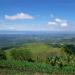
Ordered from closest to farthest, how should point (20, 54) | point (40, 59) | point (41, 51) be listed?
point (40, 59) < point (20, 54) < point (41, 51)

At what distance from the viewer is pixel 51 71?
40.2 feet

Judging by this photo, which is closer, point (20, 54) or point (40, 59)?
point (40, 59)

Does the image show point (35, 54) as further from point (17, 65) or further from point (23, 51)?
point (17, 65)

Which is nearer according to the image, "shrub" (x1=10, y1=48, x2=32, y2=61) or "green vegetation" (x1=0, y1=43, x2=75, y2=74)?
"green vegetation" (x1=0, y1=43, x2=75, y2=74)

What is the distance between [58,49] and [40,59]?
1451mm

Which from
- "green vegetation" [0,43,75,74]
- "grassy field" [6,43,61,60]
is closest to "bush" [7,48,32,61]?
"green vegetation" [0,43,75,74]

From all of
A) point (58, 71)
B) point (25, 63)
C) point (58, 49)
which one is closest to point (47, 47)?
point (58, 49)

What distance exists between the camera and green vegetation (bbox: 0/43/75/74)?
12.7m

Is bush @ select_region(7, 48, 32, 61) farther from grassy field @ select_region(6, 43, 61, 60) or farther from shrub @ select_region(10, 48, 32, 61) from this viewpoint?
grassy field @ select_region(6, 43, 61, 60)

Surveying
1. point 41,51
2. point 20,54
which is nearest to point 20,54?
point 20,54

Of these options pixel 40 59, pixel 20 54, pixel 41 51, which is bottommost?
pixel 40 59

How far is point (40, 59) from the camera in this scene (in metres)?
14.4

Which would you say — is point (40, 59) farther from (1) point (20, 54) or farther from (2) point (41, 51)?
(1) point (20, 54)

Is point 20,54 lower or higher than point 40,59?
higher
